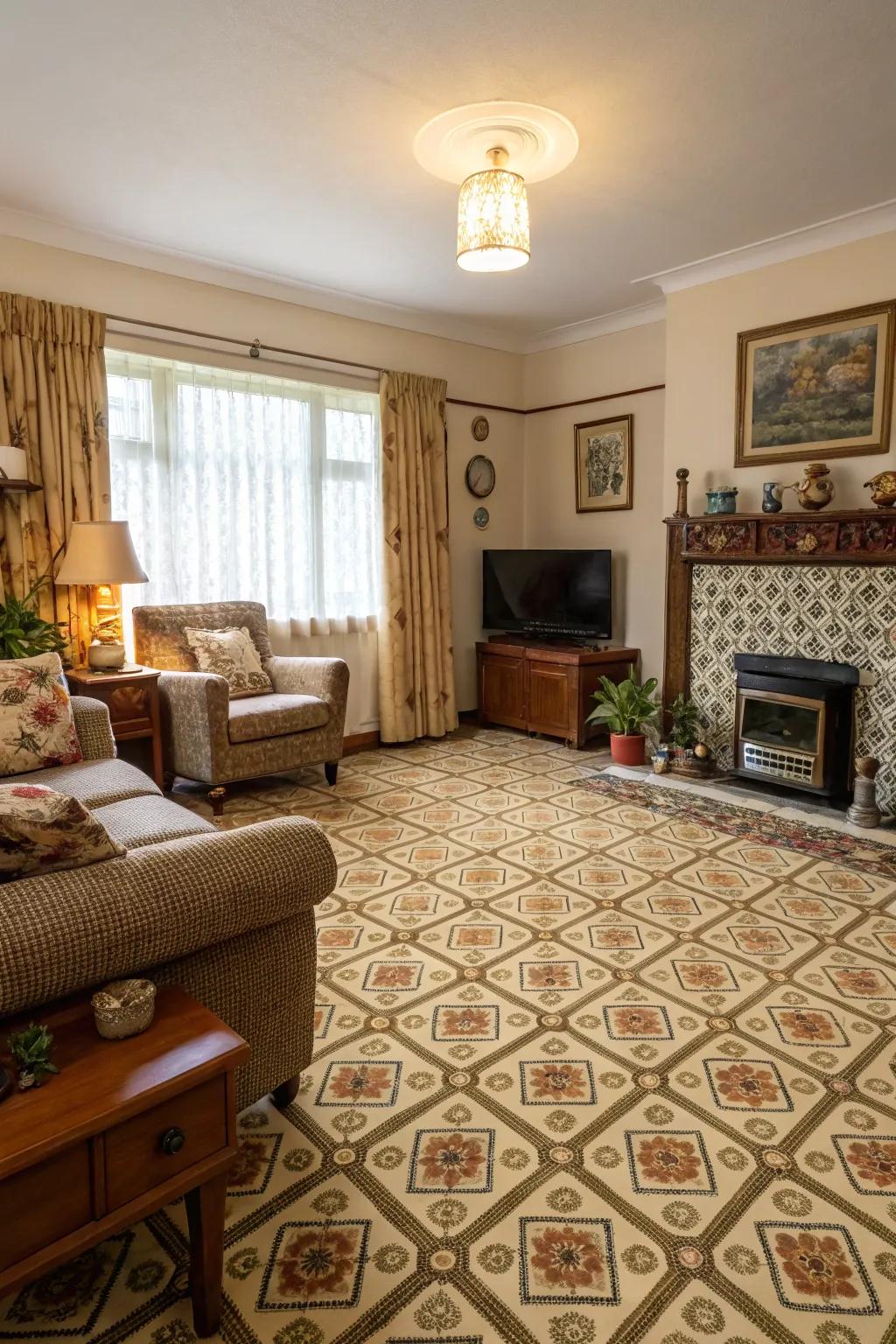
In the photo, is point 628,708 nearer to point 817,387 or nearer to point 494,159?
point 817,387

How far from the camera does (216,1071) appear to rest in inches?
48.7

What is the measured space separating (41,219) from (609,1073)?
4287 mm

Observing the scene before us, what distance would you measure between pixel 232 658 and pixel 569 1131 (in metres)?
3.14

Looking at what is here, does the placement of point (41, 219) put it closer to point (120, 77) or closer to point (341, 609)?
point (120, 77)

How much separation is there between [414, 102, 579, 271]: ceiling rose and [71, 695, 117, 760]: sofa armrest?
7.11 feet

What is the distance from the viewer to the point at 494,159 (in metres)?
3.03

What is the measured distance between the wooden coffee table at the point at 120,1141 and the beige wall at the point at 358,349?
12.5ft

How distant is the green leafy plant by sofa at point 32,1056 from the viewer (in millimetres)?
1164

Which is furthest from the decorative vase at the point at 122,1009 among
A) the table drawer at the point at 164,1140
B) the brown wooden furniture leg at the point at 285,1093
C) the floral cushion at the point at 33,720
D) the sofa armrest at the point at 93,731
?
the sofa armrest at the point at 93,731

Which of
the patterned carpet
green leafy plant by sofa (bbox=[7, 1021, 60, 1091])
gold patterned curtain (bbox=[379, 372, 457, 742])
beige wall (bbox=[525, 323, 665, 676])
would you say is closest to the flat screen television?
beige wall (bbox=[525, 323, 665, 676])

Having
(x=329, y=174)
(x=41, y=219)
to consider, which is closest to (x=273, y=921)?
(x=329, y=174)

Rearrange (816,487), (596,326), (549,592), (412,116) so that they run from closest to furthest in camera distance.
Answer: (412,116) < (816,487) < (596,326) < (549,592)

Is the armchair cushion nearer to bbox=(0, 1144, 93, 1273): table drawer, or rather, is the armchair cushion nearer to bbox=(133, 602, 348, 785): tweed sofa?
bbox=(133, 602, 348, 785): tweed sofa

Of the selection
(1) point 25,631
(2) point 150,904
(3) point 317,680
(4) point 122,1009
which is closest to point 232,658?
(3) point 317,680
